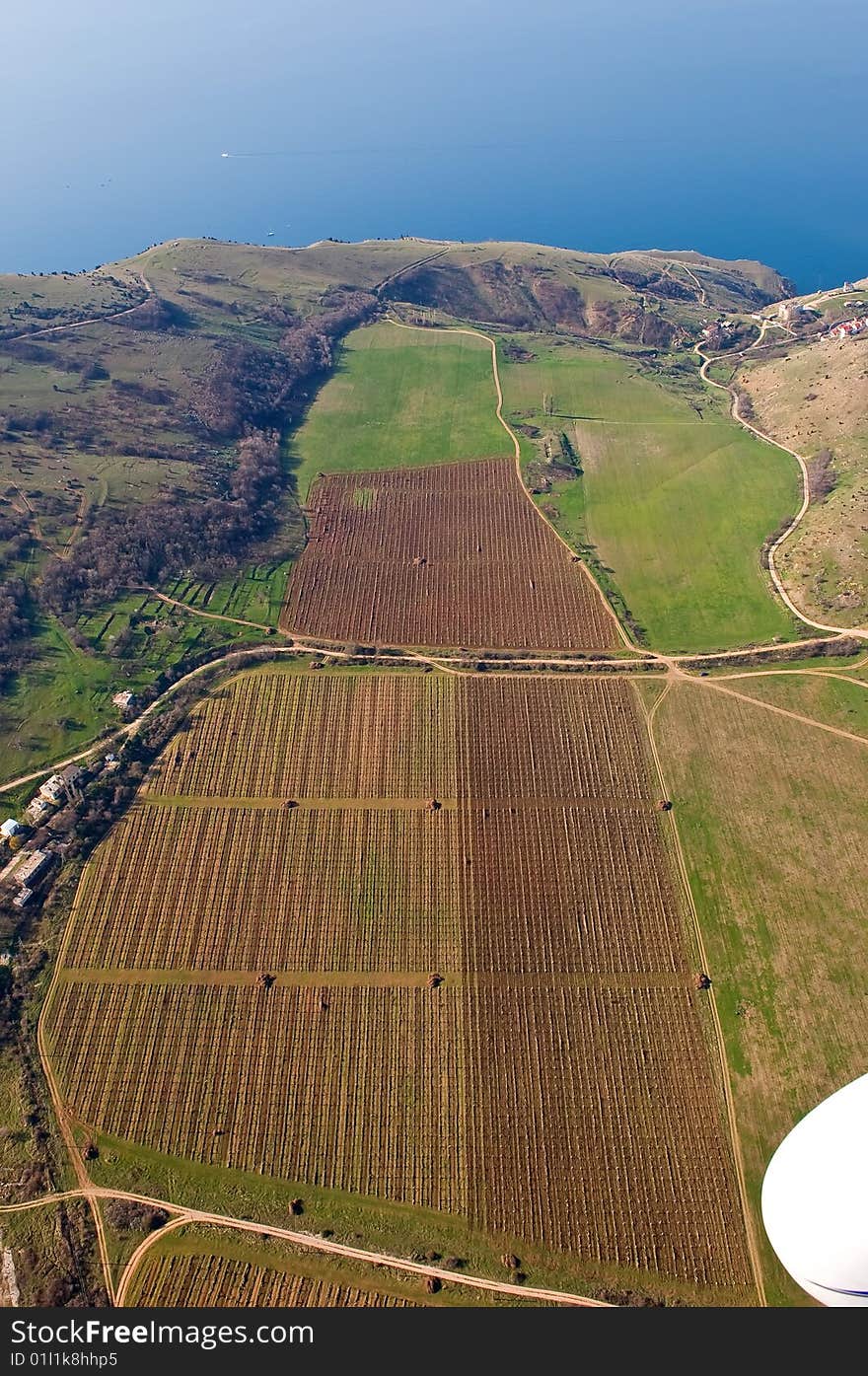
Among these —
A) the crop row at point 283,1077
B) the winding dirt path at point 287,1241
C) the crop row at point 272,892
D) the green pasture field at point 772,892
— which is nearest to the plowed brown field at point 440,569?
the green pasture field at point 772,892

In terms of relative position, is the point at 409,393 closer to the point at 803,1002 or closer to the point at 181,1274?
the point at 803,1002

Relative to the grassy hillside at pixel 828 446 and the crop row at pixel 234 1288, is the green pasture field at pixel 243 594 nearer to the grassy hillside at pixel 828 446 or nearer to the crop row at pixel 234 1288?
the crop row at pixel 234 1288

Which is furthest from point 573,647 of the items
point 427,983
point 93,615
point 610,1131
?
point 93,615

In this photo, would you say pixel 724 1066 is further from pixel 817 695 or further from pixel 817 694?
pixel 817 694

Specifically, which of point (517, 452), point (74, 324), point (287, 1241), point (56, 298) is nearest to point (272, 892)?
point (287, 1241)

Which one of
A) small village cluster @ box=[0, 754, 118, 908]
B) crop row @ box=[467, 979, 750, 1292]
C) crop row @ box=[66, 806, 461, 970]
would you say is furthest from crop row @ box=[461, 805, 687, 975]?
small village cluster @ box=[0, 754, 118, 908]

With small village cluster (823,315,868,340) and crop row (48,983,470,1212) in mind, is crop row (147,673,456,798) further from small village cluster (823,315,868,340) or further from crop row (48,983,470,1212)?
small village cluster (823,315,868,340)
